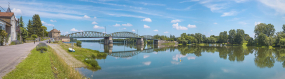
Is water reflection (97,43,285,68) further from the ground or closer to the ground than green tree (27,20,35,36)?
closer to the ground

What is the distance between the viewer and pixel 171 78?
16.1 metres

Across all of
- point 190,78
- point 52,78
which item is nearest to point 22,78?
point 52,78

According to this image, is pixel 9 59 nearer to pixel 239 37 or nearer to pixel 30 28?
pixel 30 28

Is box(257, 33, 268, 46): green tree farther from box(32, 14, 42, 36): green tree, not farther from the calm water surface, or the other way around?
box(32, 14, 42, 36): green tree

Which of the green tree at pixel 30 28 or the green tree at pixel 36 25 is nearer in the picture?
the green tree at pixel 30 28

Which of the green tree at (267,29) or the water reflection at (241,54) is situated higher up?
the green tree at (267,29)

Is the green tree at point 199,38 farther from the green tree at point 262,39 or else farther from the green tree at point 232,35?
the green tree at point 262,39

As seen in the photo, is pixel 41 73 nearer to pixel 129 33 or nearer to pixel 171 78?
pixel 171 78

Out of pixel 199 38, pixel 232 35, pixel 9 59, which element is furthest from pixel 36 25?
pixel 232 35

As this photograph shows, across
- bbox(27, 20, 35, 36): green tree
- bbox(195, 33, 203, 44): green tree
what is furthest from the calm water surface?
bbox(195, 33, 203, 44): green tree

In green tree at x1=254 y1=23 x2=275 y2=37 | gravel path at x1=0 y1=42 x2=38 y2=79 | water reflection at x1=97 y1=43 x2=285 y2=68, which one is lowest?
water reflection at x1=97 y1=43 x2=285 y2=68

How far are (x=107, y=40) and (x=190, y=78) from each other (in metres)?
104

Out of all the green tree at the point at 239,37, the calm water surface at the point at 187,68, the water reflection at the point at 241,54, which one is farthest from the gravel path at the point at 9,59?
the green tree at the point at 239,37

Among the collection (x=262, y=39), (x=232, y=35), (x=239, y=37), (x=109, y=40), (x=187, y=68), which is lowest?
(x=187, y=68)
